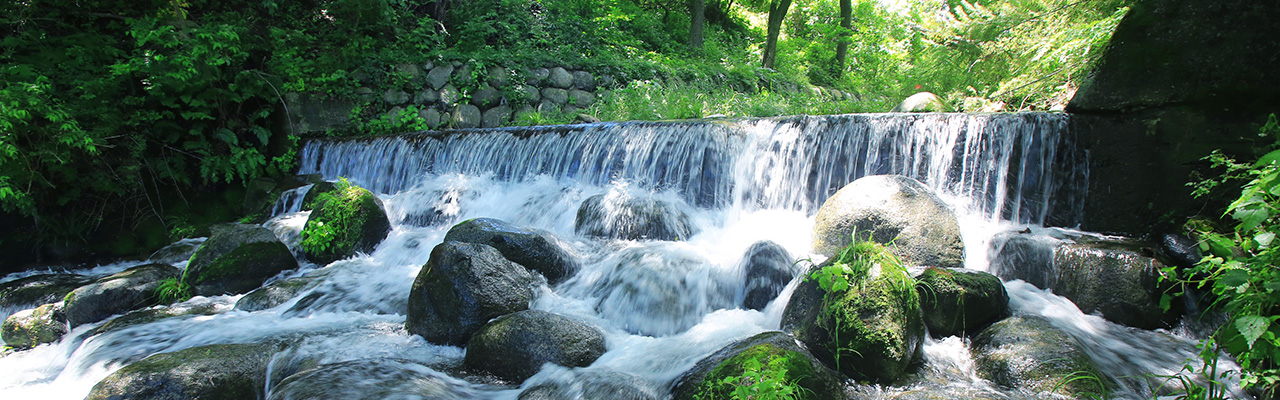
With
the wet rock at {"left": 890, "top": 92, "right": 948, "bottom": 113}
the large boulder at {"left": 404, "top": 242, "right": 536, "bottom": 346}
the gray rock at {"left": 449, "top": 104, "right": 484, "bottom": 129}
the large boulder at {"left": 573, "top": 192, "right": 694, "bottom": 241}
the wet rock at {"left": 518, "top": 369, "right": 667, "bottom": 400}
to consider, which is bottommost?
the wet rock at {"left": 518, "top": 369, "right": 667, "bottom": 400}

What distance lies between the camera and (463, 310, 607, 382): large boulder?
3406mm

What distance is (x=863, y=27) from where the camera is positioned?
76.1 feet

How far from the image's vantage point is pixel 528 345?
3.44 meters

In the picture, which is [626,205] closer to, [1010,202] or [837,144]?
[837,144]

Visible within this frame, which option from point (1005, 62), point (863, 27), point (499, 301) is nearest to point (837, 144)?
point (499, 301)

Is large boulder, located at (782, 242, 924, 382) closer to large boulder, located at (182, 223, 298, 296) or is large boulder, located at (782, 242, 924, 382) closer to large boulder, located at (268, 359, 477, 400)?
large boulder, located at (268, 359, 477, 400)

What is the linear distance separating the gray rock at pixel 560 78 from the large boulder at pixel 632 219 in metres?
6.15

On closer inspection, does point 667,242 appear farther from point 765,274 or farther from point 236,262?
point 236,262

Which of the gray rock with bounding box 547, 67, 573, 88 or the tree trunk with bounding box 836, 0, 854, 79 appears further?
the tree trunk with bounding box 836, 0, 854, 79

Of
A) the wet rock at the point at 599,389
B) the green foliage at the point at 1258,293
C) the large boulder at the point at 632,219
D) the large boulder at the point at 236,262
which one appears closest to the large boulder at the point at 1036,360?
the green foliage at the point at 1258,293

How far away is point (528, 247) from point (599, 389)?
2186 millimetres

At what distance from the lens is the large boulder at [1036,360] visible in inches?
112

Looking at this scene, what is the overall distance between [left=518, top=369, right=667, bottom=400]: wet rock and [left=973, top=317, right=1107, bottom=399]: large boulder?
1.86 m

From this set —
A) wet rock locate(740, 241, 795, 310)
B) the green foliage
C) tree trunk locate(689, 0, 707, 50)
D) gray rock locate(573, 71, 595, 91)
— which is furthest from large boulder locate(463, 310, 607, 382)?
tree trunk locate(689, 0, 707, 50)
